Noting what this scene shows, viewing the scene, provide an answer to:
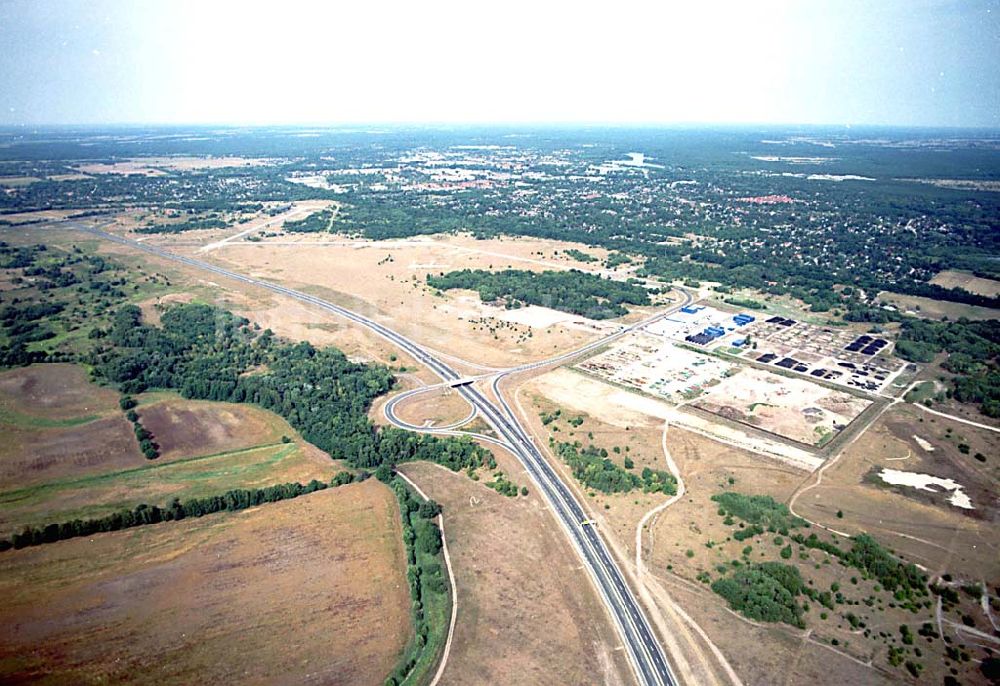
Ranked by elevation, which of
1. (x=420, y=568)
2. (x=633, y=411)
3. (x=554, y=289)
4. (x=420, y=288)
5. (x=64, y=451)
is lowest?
(x=420, y=568)

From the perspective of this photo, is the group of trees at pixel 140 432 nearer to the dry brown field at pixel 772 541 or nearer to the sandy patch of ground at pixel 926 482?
the dry brown field at pixel 772 541

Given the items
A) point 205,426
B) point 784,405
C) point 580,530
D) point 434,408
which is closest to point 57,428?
point 205,426

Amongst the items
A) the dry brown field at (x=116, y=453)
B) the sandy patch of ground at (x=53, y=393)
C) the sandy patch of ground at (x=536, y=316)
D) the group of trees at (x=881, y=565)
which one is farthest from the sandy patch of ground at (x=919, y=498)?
the sandy patch of ground at (x=53, y=393)

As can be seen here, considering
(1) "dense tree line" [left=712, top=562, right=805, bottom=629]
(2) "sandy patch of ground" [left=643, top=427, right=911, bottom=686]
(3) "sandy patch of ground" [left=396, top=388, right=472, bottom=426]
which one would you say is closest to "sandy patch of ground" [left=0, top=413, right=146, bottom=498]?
(3) "sandy patch of ground" [left=396, top=388, right=472, bottom=426]

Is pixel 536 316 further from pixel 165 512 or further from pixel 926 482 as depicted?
pixel 165 512

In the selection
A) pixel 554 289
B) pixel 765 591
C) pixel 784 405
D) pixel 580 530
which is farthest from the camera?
pixel 554 289
